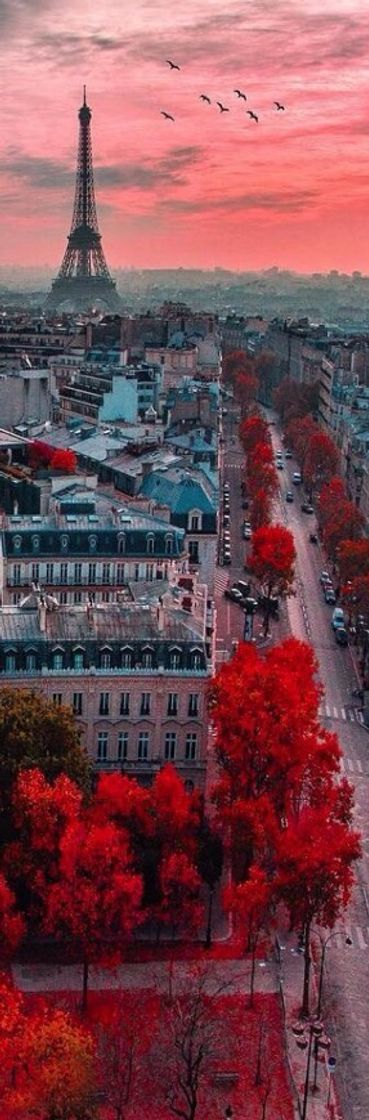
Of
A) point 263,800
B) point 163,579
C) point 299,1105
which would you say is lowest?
point 299,1105

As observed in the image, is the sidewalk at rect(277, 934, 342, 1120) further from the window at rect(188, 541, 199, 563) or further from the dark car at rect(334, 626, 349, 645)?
the dark car at rect(334, 626, 349, 645)

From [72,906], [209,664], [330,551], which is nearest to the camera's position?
[72,906]

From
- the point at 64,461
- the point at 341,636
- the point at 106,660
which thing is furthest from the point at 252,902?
the point at 64,461

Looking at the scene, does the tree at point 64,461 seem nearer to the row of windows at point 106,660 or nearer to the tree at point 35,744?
the row of windows at point 106,660

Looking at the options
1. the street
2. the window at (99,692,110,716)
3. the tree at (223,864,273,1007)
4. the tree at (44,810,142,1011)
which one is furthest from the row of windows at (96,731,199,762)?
the tree at (44,810,142,1011)

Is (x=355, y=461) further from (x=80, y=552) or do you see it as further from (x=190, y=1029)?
(x=190, y=1029)

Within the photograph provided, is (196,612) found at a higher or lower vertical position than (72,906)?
higher

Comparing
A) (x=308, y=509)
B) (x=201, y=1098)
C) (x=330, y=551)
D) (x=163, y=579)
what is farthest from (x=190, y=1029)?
(x=308, y=509)
